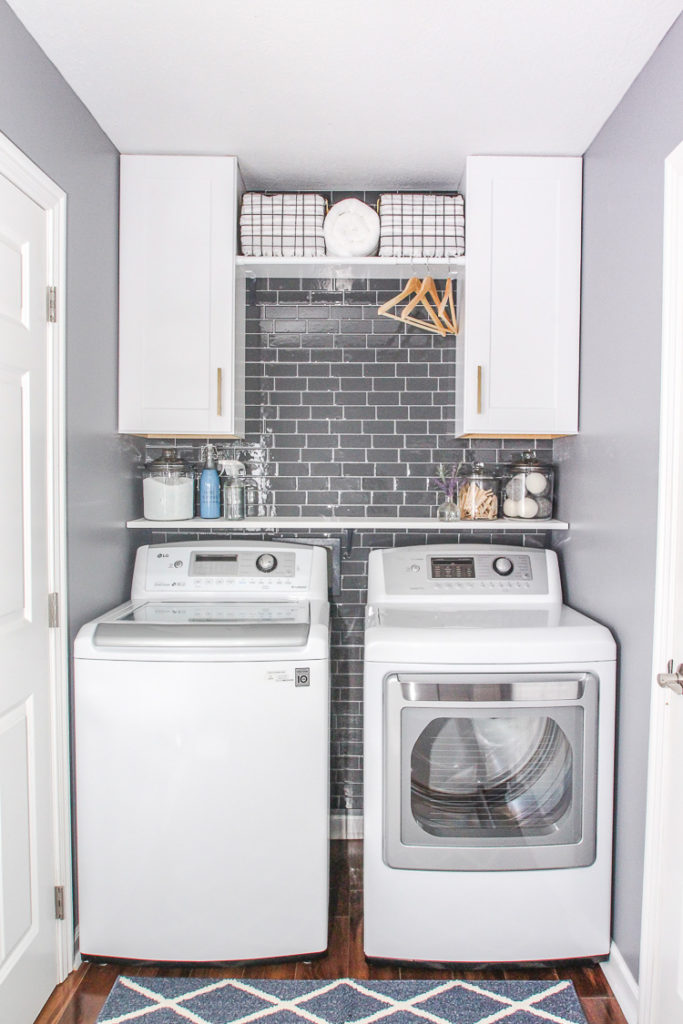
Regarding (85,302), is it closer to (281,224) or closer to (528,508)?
(281,224)

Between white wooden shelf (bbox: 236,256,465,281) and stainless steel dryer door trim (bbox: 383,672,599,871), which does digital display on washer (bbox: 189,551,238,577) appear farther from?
white wooden shelf (bbox: 236,256,465,281)

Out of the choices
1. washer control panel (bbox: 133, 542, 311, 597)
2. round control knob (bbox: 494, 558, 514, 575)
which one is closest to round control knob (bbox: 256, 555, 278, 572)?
washer control panel (bbox: 133, 542, 311, 597)

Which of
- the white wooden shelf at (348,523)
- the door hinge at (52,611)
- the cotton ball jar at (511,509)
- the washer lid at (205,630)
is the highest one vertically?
the cotton ball jar at (511,509)

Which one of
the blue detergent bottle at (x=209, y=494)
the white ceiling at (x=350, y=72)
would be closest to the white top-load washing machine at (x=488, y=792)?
the blue detergent bottle at (x=209, y=494)

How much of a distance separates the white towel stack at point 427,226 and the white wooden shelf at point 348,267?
3 centimetres

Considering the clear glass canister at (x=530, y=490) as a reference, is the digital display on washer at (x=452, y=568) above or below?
below

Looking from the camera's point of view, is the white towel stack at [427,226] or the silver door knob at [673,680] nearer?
the silver door knob at [673,680]

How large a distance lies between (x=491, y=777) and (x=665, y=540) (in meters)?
0.82

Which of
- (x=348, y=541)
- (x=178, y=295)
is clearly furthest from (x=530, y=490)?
(x=178, y=295)

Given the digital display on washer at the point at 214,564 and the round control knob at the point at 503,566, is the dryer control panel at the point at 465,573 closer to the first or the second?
the round control knob at the point at 503,566

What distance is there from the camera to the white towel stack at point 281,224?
91.0 inches

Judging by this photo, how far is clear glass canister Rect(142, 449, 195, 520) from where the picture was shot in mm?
2406

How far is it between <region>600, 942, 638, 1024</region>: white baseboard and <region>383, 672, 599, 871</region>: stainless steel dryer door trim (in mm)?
273

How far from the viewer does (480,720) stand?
6.32 feet
